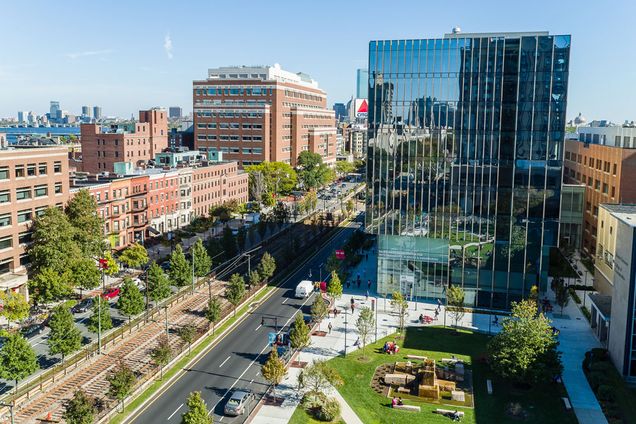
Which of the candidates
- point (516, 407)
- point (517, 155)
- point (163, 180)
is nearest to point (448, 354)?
point (516, 407)

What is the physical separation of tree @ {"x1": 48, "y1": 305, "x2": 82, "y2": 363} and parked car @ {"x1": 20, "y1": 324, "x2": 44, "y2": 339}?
1083 centimetres

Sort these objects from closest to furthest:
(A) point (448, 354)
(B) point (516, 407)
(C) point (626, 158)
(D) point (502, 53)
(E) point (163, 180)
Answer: (B) point (516, 407) < (A) point (448, 354) < (D) point (502, 53) < (C) point (626, 158) < (E) point (163, 180)

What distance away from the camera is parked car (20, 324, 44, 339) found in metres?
63.5

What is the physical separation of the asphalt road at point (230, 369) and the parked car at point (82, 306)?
19966mm

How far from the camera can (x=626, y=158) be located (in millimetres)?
93688

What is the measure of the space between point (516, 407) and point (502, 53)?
4460cm

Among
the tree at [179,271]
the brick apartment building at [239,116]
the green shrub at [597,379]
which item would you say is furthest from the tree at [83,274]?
the brick apartment building at [239,116]

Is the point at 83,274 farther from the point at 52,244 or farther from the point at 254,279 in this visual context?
the point at 254,279

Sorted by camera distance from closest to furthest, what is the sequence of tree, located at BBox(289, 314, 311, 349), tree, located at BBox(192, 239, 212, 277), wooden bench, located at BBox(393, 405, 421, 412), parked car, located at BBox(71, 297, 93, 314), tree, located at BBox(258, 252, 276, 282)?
1. wooden bench, located at BBox(393, 405, 421, 412)
2. tree, located at BBox(289, 314, 311, 349)
3. parked car, located at BBox(71, 297, 93, 314)
4. tree, located at BBox(192, 239, 212, 277)
5. tree, located at BBox(258, 252, 276, 282)

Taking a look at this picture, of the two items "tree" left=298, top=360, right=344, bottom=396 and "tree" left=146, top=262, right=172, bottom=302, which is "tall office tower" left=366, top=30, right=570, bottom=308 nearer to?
"tree" left=146, top=262, right=172, bottom=302

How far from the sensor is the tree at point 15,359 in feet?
158

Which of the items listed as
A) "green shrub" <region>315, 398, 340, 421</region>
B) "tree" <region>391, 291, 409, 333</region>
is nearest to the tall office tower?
"tree" <region>391, 291, 409, 333</region>

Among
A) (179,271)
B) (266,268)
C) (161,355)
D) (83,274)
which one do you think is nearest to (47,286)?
(83,274)

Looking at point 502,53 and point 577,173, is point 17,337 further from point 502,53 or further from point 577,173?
point 577,173
